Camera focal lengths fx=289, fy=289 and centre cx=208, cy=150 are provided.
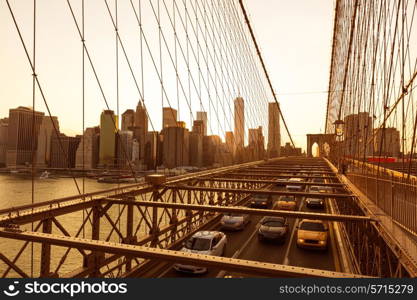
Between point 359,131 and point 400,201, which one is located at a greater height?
point 359,131

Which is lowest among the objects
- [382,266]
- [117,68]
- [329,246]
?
[329,246]

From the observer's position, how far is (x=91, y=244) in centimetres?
400

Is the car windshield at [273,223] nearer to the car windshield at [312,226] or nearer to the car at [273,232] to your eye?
the car at [273,232]

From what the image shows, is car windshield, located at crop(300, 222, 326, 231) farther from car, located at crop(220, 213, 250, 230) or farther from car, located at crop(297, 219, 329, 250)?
car, located at crop(220, 213, 250, 230)

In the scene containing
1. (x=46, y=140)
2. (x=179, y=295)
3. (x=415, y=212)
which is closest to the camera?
(x=179, y=295)

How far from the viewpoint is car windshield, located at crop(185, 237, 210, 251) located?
13075 millimetres

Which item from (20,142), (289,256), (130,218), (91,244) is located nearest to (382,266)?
(91,244)

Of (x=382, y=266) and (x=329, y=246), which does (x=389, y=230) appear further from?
(x=329, y=246)

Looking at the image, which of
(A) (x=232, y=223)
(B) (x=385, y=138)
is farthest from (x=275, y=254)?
(B) (x=385, y=138)

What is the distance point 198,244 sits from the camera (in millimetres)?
13227

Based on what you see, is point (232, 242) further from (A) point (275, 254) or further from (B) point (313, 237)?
(B) point (313, 237)

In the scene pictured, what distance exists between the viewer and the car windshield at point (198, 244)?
13.1 metres

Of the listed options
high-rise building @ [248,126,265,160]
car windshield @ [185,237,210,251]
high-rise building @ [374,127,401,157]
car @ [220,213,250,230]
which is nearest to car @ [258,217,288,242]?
car @ [220,213,250,230]

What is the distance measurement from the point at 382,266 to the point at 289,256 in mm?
9934
